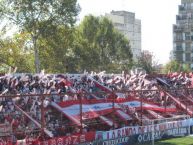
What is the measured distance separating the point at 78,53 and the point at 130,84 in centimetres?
A: 2614

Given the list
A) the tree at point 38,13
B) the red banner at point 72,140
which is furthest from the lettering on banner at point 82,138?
the tree at point 38,13

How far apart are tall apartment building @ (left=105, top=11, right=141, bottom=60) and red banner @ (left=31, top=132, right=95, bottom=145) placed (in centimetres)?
14188

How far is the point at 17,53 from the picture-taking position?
49344 mm

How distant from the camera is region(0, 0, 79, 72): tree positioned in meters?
40.3

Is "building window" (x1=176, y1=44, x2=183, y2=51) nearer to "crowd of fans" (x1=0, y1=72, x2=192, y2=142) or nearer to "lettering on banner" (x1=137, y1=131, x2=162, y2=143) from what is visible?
"crowd of fans" (x1=0, y1=72, x2=192, y2=142)

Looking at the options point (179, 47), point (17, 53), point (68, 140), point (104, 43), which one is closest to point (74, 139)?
point (68, 140)

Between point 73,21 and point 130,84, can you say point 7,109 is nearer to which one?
point 130,84

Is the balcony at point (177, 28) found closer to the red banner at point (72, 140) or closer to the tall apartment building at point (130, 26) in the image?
the tall apartment building at point (130, 26)

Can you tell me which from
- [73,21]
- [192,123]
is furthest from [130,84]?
[73,21]

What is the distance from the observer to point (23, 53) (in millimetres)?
50938

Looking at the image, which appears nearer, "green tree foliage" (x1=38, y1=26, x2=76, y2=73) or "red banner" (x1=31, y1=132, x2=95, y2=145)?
"red banner" (x1=31, y1=132, x2=95, y2=145)

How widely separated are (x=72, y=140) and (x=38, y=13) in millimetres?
26299

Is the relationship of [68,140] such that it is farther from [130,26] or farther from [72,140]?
[130,26]

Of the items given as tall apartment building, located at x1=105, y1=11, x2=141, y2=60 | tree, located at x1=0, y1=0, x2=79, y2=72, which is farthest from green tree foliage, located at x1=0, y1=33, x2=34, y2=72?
tall apartment building, located at x1=105, y1=11, x2=141, y2=60
